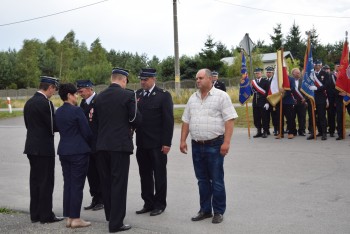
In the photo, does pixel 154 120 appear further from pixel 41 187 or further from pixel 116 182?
pixel 41 187

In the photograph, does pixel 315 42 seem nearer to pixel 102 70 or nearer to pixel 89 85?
pixel 102 70

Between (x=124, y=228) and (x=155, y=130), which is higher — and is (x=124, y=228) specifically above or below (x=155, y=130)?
below

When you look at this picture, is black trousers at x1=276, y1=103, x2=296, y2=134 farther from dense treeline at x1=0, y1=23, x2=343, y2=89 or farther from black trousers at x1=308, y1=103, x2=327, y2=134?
dense treeline at x1=0, y1=23, x2=343, y2=89

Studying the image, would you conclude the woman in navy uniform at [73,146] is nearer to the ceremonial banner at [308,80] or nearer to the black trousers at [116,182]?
the black trousers at [116,182]

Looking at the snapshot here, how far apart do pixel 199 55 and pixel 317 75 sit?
40891 millimetres

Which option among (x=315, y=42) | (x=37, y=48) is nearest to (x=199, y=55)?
(x=315, y=42)

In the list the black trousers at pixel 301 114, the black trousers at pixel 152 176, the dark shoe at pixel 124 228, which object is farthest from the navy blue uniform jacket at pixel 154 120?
the black trousers at pixel 301 114

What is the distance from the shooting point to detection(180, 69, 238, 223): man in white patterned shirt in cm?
626

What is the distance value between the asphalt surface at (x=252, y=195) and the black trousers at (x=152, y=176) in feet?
0.73

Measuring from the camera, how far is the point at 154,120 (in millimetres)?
6859

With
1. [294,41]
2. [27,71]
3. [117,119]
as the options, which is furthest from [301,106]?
[294,41]

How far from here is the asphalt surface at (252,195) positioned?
6.15 metres

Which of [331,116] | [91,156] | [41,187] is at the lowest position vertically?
[41,187]

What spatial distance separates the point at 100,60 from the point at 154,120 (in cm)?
8009
